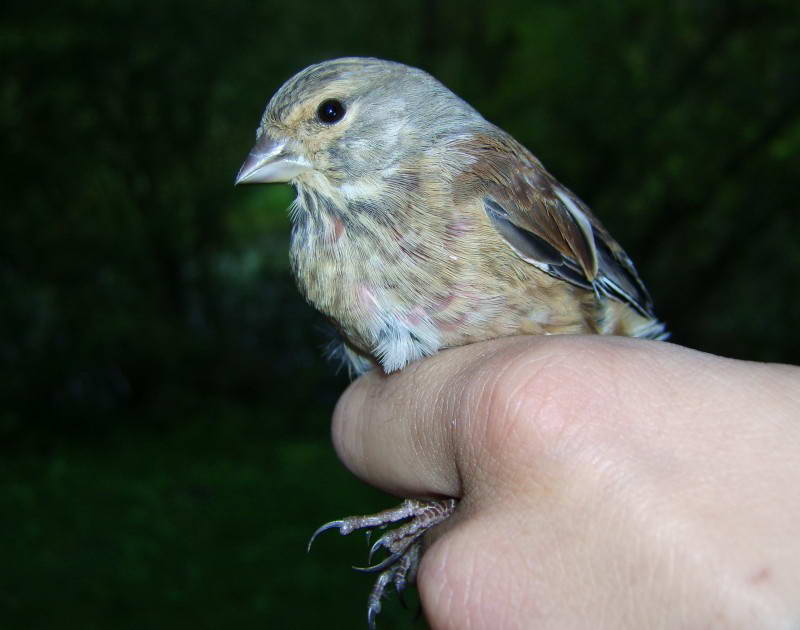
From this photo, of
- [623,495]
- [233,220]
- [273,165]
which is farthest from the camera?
[233,220]

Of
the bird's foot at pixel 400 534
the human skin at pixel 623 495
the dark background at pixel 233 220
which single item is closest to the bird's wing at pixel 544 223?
the human skin at pixel 623 495

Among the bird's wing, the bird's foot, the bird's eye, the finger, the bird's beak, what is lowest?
the bird's foot

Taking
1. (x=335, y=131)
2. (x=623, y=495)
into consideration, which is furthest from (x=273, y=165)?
(x=623, y=495)

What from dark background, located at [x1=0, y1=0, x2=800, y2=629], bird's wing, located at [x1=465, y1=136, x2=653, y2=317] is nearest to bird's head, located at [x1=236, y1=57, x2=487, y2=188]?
bird's wing, located at [x1=465, y1=136, x2=653, y2=317]

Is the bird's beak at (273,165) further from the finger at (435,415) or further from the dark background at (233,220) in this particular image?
the dark background at (233,220)

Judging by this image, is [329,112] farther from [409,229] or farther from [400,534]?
[400,534]

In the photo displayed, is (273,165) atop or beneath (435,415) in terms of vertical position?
atop

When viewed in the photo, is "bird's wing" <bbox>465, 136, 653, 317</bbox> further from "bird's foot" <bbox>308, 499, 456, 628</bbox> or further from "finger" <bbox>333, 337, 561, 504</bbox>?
"bird's foot" <bbox>308, 499, 456, 628</bbox>
